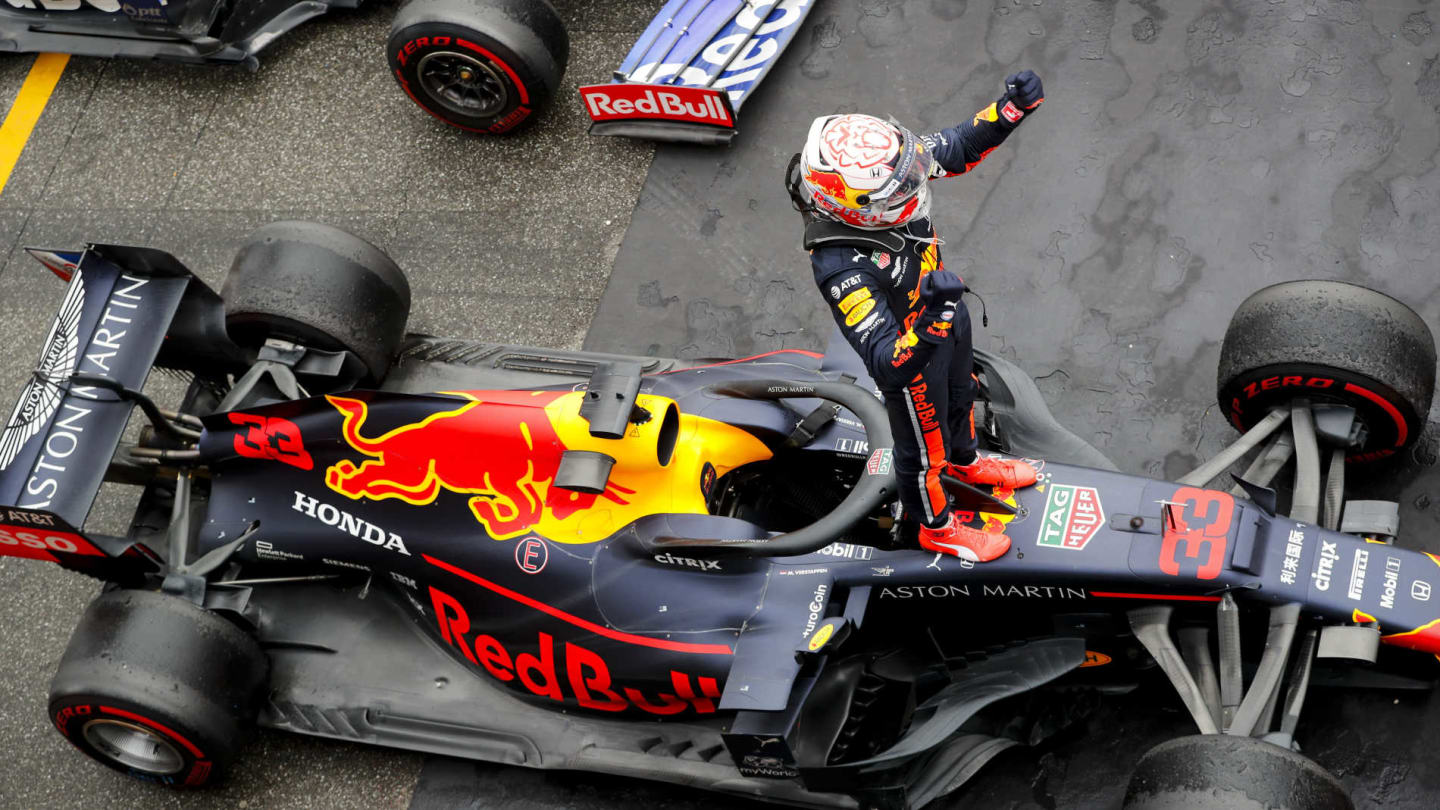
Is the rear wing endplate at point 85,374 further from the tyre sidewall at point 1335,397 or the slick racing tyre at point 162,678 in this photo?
the tyre sidewall at point 1335,397

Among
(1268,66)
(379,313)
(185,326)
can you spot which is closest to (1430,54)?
(1268,66)

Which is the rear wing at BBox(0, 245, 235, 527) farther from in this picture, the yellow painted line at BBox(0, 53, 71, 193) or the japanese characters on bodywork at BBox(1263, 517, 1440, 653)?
the japanese characters on bodywork at BBox(1263, 517, 1440, 653)

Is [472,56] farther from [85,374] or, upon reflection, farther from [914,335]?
[914,335]

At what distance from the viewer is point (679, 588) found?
5.39 metres

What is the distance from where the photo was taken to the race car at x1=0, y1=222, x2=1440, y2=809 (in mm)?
4973

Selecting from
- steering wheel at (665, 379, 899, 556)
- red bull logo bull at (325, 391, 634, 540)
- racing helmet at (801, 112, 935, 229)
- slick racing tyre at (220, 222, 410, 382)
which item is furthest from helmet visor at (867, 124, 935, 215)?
slick racing tyre at (220, 222, 410, 382)

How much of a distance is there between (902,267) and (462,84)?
386 centimetres

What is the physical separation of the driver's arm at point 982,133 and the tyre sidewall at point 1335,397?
144cm

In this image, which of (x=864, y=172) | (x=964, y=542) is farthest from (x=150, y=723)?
(x=864, y=172)

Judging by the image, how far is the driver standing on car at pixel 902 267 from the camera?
452cm

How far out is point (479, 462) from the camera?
5730mm

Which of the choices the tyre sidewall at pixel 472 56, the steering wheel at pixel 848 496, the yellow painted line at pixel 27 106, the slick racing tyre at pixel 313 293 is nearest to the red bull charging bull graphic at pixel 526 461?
the steering wheel at pixel 848 496

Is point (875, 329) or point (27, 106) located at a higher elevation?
point (875, 329)

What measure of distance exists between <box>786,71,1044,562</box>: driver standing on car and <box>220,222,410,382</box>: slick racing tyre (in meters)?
2.41
